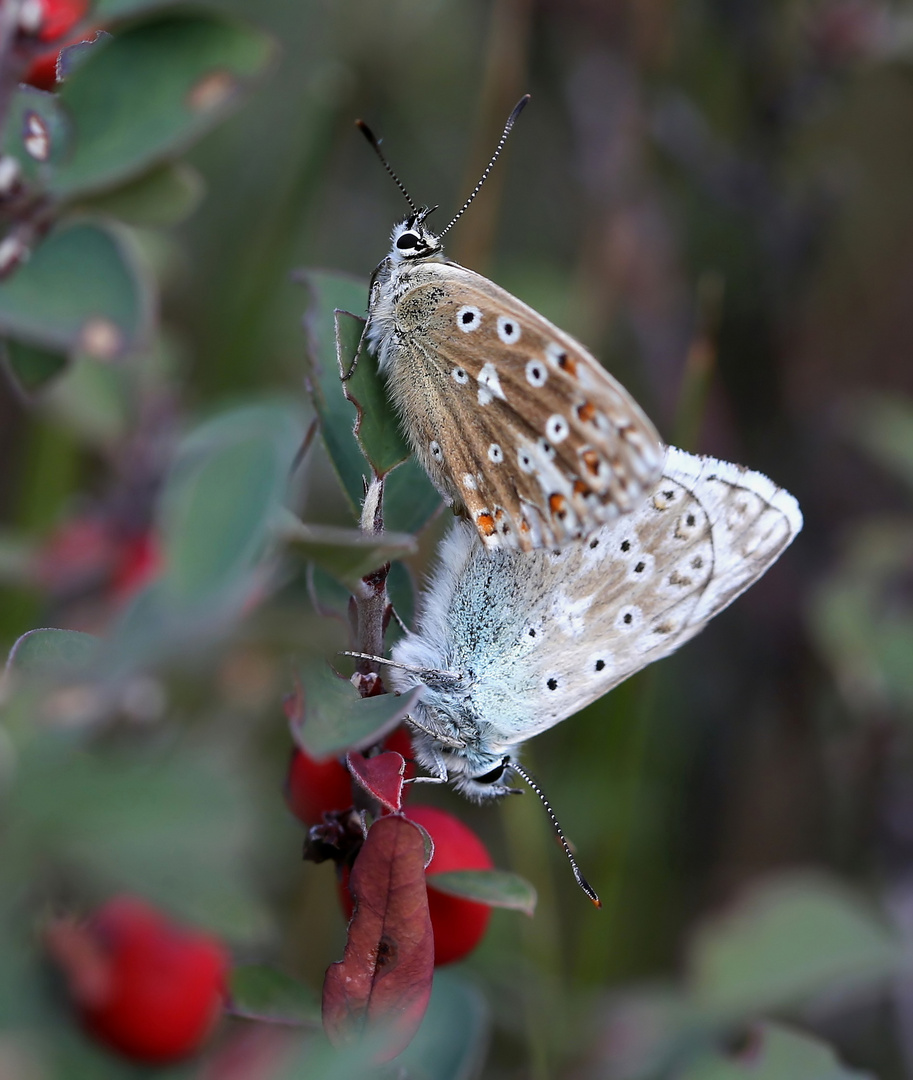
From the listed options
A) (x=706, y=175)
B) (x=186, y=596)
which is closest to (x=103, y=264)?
(x=186, y=596)

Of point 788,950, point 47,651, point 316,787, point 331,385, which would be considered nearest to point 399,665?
point 316,787

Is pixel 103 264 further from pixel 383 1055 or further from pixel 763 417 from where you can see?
pixel 763 417

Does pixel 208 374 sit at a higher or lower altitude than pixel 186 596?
lower

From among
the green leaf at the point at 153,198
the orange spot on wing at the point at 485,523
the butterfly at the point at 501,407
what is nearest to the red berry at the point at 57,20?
the green leaf at the point at 153,198

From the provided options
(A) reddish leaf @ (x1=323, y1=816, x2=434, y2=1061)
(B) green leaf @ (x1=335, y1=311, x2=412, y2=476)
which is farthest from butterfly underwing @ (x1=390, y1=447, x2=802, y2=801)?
(A) reddish leaf @ (x1=323, y1=816, x2=434, y2=1061)

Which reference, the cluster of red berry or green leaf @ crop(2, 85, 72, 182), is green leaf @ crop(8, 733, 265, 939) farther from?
green leaf @ crop(2, 85, 72, 182)

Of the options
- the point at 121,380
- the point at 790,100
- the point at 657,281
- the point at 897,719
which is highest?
the point at 790,100
